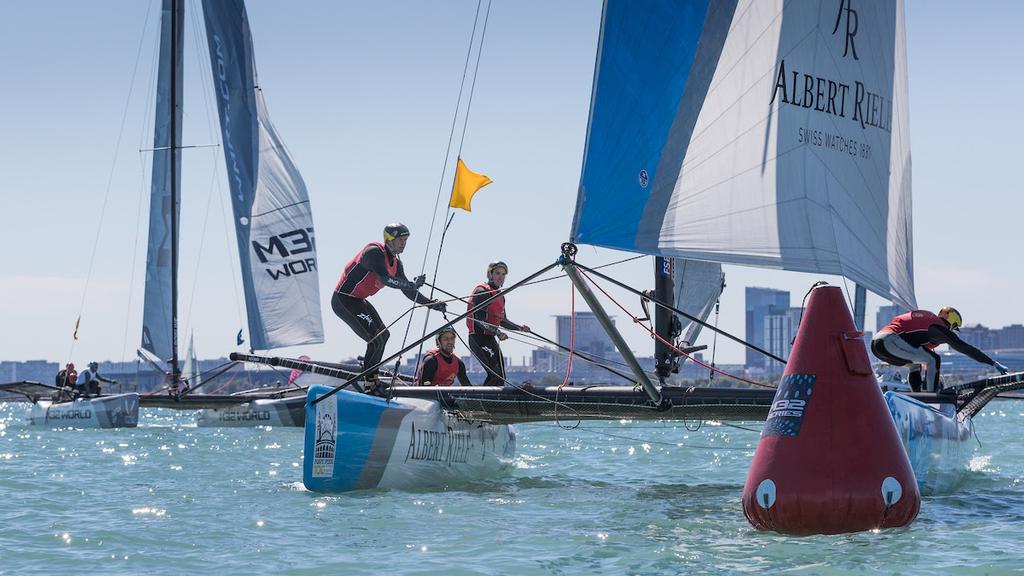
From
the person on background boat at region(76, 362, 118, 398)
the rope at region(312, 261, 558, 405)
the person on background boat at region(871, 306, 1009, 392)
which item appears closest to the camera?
the rope at region(312, 261, 558, 405)

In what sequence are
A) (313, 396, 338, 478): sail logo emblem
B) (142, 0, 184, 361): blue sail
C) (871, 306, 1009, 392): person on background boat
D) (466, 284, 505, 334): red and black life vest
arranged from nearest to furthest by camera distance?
(313, 396, 338, 478): sail logo emblem
(871, 306, 1009, 392): person on background boat
(466, 284, 505, 334): red and black life vest
(142, 0, 184, 361): blue sail

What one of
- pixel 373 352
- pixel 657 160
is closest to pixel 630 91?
pixel 657 160

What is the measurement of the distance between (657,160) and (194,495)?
4570 mm

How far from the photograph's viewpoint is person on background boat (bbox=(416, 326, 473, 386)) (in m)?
12.4

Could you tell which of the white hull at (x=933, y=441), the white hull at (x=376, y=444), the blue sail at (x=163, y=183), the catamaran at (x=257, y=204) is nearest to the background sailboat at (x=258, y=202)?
the catamaran at (x=257, y=204)

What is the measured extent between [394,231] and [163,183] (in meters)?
17.0

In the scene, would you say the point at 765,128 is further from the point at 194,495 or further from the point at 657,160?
the point at 194,495

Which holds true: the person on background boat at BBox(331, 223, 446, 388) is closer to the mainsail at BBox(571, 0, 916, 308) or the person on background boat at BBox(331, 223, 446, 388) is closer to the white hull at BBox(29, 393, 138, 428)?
the mainsail at BBox(571, 0, 916, 308)

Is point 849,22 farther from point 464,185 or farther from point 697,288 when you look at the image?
point 697,288

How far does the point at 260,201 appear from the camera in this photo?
25.9 metres

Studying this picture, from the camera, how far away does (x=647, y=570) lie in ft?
21.1

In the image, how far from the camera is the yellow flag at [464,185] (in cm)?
988

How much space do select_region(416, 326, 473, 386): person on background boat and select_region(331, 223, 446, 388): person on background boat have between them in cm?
65

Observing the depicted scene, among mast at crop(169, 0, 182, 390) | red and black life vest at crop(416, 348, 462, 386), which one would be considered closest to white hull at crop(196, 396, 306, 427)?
mast at crop(169, 0, 182, 390)
